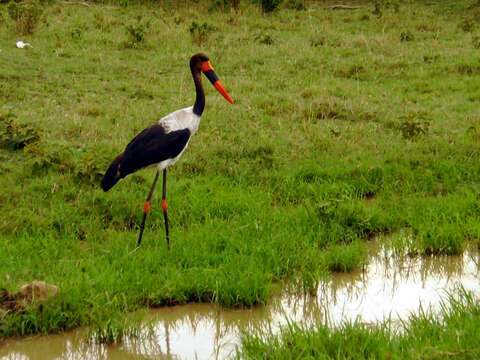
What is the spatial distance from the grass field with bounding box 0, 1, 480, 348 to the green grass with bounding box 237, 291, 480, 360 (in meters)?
0.80

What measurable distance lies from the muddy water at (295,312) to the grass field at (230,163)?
0.11 metres

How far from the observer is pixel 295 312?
175 inches

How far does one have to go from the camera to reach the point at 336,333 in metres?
3.68

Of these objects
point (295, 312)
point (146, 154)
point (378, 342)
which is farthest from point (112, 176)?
point (378, 342)

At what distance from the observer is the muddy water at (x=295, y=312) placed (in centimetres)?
397

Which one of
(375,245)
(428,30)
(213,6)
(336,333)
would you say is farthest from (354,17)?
(336,333)

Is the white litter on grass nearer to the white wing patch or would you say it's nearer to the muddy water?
the white wing patch

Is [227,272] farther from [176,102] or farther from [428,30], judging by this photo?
[428,30]

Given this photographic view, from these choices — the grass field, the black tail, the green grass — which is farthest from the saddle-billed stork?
the green grass

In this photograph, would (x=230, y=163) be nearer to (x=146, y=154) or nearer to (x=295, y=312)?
(x=146, y=154)

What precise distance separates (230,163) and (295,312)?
8.73ft

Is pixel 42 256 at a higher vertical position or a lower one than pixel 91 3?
lower

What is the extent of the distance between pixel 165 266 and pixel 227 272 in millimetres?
475

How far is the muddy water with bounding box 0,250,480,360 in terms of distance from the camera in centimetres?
397
